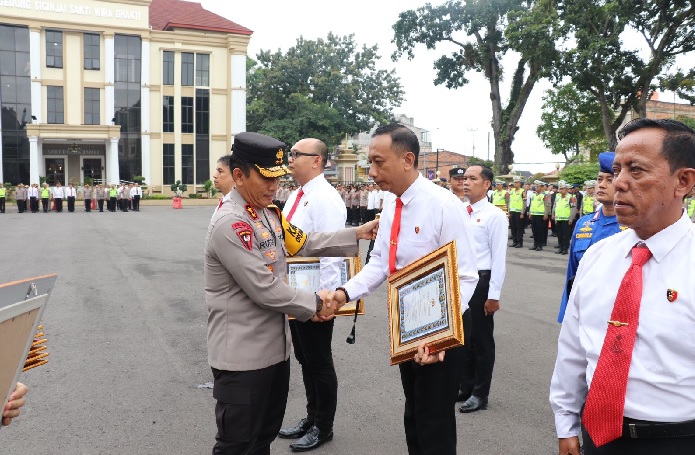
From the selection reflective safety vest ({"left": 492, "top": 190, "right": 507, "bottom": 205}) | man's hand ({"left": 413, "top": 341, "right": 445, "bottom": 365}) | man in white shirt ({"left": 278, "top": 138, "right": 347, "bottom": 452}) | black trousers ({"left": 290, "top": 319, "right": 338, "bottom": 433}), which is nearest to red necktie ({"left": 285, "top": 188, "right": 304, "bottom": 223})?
man in white shirt ({"left": 278, "top": 138, "right": 347, "bottom": 452})

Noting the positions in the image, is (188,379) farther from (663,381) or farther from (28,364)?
(663,381)

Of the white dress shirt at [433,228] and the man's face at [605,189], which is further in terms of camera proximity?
the man's face at [605,189]

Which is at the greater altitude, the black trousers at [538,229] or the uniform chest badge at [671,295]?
the uniform chest badge at [671,295]

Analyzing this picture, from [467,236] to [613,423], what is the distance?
4.38 ft

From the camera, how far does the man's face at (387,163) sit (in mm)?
3156

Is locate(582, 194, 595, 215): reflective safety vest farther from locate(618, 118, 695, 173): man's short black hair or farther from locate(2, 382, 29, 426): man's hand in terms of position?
locate(2, 382, 29, 426): man's hand

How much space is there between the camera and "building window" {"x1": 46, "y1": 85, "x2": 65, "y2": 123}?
41.6 metres

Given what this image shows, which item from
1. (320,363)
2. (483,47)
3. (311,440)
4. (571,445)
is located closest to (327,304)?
(320,363)

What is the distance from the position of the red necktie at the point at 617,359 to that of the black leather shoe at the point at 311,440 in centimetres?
236

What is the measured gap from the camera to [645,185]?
6.45 feet

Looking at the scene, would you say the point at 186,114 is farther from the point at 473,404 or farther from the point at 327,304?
the point at 327,304

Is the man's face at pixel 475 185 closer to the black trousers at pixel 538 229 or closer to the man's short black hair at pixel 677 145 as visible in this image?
the man's short black hair at pixel 677 145

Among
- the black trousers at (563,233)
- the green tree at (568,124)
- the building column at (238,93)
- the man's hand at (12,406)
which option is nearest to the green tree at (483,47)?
the green tree at (568,124)

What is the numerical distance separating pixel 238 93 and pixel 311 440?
143 feet
